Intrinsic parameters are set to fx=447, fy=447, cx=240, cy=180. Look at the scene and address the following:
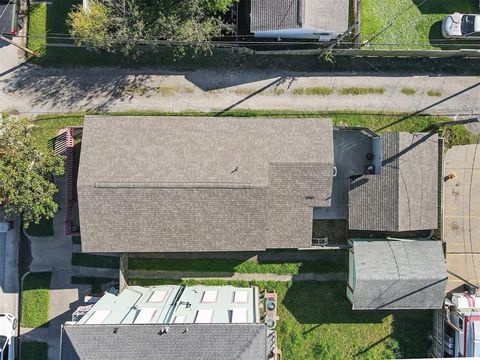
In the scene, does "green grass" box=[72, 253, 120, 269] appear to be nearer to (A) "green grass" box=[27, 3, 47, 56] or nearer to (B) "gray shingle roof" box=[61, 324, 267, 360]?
(B) "gray shingle roof" box=[61, 324, 267, 360]

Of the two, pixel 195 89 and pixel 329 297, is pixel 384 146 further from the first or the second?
pixel 195 89

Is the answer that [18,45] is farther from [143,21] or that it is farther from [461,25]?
[461,25]

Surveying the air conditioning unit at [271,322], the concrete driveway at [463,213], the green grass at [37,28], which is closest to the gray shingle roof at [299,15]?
the concrete driveway at [463,213]

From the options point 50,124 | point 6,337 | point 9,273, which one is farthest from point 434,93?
point 6,337

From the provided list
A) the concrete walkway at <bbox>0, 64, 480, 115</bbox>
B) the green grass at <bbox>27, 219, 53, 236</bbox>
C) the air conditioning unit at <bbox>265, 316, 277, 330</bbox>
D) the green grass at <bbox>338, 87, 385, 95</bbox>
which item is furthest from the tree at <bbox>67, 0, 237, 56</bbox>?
the air conditioning unit at <bbox>265, 316, 277, 330</bbox>

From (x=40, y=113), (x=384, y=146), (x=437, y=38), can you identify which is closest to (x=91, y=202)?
(x=40, y=113)

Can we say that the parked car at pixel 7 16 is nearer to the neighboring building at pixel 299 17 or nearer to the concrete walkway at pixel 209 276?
the neighboring building at pixel 299 17
